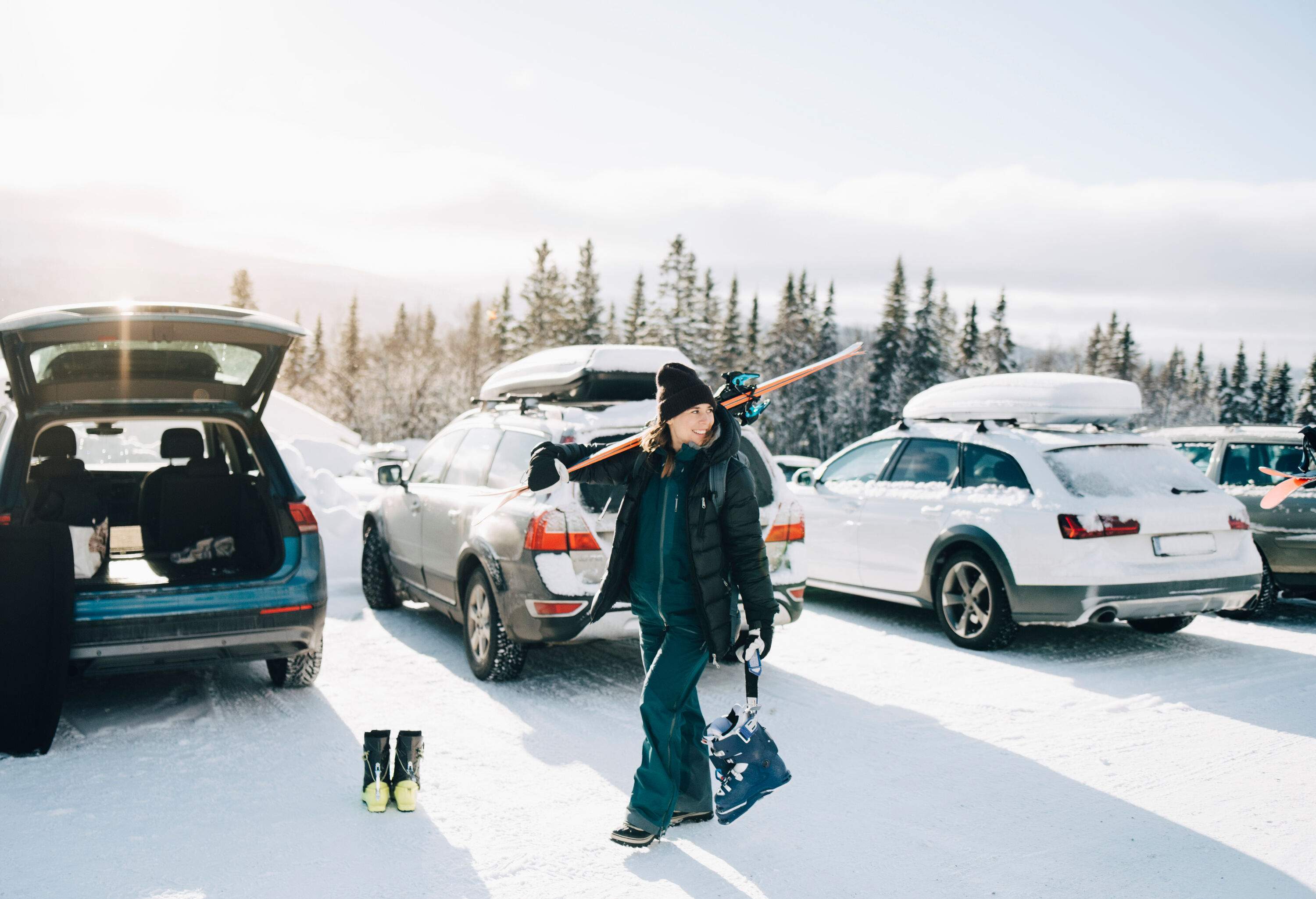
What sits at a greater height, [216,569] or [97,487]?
[97,487]

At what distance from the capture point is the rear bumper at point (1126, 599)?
6773 millimetres

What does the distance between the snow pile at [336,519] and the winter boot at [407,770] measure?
471 cm

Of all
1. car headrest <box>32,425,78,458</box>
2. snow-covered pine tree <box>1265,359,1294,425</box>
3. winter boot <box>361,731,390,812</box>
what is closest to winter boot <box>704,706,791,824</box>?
winter boot <box>361,731,390,812</box>

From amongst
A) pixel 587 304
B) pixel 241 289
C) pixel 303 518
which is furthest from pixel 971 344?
pixel 241 289

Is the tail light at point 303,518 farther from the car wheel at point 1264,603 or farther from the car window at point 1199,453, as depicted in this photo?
the car window at point 1199,453

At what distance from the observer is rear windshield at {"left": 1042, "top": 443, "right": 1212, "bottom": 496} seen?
23.1ft

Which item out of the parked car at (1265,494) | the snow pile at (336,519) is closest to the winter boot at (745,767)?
the snow pile at (336,519)

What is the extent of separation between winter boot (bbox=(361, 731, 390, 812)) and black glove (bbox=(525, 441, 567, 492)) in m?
1.24

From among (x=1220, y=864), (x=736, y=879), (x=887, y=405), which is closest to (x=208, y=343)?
(x=736, y=879)

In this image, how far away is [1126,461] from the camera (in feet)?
23.9

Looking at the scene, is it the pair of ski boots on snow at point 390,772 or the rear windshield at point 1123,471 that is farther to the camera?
the rear windshield at point 1123,471

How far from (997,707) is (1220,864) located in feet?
6.94

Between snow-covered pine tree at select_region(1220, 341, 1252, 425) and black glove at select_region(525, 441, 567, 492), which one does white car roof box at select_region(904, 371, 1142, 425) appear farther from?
snow-covered pine tree at select_region(1220, 341, 1252, 425)

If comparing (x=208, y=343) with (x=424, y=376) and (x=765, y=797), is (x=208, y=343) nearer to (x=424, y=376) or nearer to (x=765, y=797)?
(x=765, y=797)
